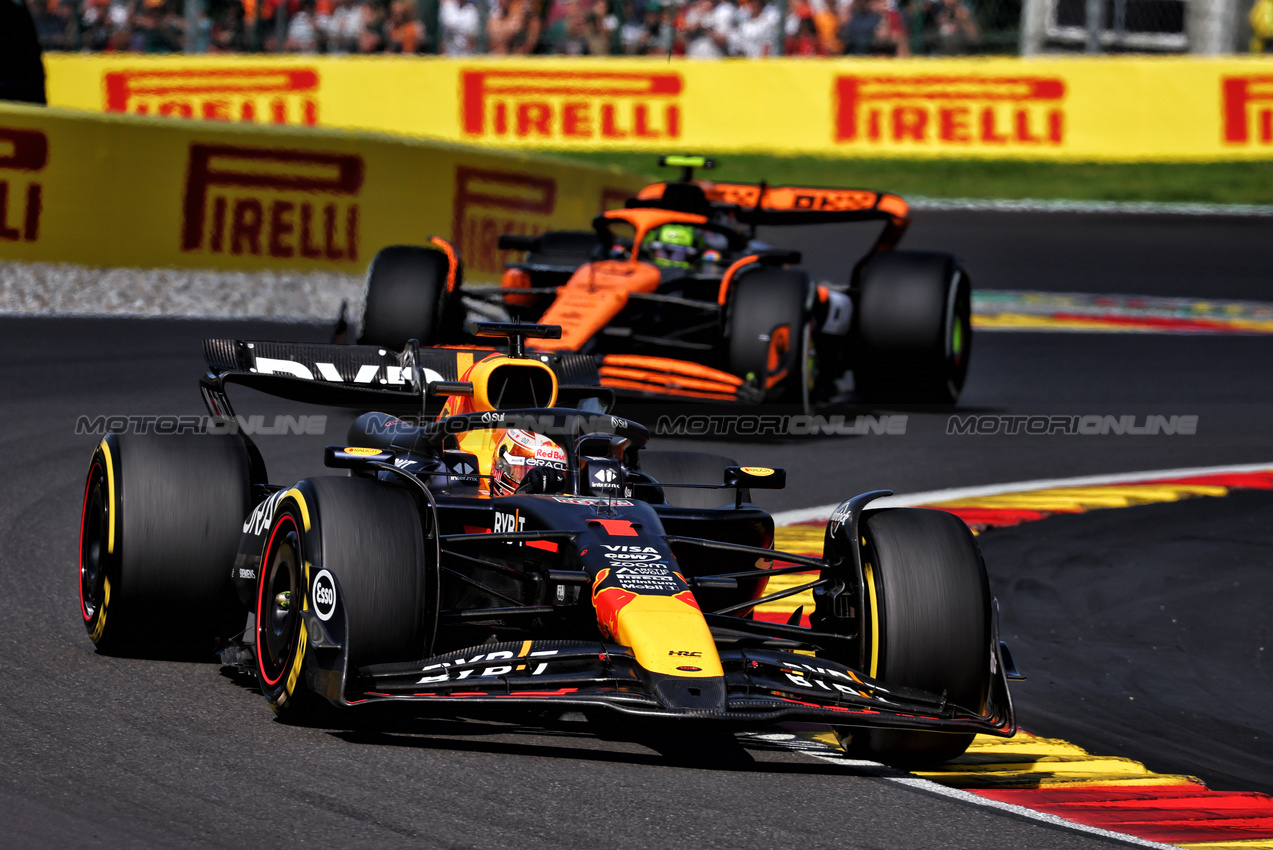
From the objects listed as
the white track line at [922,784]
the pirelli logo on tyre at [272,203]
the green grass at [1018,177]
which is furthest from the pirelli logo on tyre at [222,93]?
the white track line at [922,784]

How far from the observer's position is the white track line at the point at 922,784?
4793 mm

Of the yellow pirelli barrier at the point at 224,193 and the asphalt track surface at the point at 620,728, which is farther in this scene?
the yellow pirelli barrier at the point at 224,193

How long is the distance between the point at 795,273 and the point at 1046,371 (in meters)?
3.64

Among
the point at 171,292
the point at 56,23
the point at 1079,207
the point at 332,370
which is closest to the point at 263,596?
the point at 332,370

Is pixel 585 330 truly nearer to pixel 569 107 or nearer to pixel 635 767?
pixel 635 767

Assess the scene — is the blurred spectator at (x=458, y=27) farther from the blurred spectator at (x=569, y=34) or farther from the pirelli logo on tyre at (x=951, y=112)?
the pirelli logo on tyre at (x=951, y=112)

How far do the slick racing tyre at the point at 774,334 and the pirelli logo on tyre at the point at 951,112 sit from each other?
12.1m

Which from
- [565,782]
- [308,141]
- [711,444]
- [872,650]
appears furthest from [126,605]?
[308,141]

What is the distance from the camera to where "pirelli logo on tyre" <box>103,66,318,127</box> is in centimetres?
2327

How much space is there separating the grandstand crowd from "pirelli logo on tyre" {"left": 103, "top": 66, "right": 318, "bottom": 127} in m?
0.45

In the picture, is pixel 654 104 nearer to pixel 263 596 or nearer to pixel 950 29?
pixel 950 29

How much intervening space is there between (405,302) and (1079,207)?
13.3m

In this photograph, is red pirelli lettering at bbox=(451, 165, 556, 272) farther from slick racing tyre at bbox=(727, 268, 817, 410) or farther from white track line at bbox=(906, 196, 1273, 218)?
white track line at bbox=(906, 196, 1273, 218)

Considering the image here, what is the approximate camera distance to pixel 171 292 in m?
14.1
